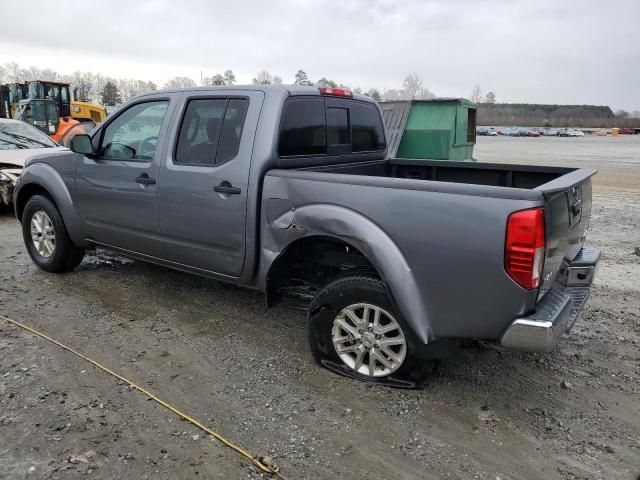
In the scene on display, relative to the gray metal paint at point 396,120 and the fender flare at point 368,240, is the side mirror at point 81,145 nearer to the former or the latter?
the fender flare at point 368,240

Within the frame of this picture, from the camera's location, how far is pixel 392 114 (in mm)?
11906

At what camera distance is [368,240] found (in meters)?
3.20

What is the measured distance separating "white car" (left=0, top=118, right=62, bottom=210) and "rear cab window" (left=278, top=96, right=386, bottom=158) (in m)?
5.19

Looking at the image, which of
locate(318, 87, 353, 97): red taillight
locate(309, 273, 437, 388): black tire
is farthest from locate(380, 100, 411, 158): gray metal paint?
locate(309, 273, 437, 388): black tire

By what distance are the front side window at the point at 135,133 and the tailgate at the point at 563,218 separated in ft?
10.1

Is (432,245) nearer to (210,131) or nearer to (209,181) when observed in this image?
(209,181)

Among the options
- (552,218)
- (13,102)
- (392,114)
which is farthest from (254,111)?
(13,102)

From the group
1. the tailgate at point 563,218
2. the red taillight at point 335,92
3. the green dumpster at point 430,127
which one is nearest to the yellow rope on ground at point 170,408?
the tailgate at point 563,218

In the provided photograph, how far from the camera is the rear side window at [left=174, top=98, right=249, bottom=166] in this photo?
3.96 m

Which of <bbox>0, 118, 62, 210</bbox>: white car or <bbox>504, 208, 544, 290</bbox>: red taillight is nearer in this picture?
<bbox>504, 208, 544, 290</bbox>: red taillight

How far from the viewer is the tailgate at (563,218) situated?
112 inches

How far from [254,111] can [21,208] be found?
141 inches

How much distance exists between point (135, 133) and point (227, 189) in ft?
4.52

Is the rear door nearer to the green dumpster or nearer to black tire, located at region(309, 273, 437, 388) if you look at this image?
black tire, located at region(309, 273, 437, 388)
